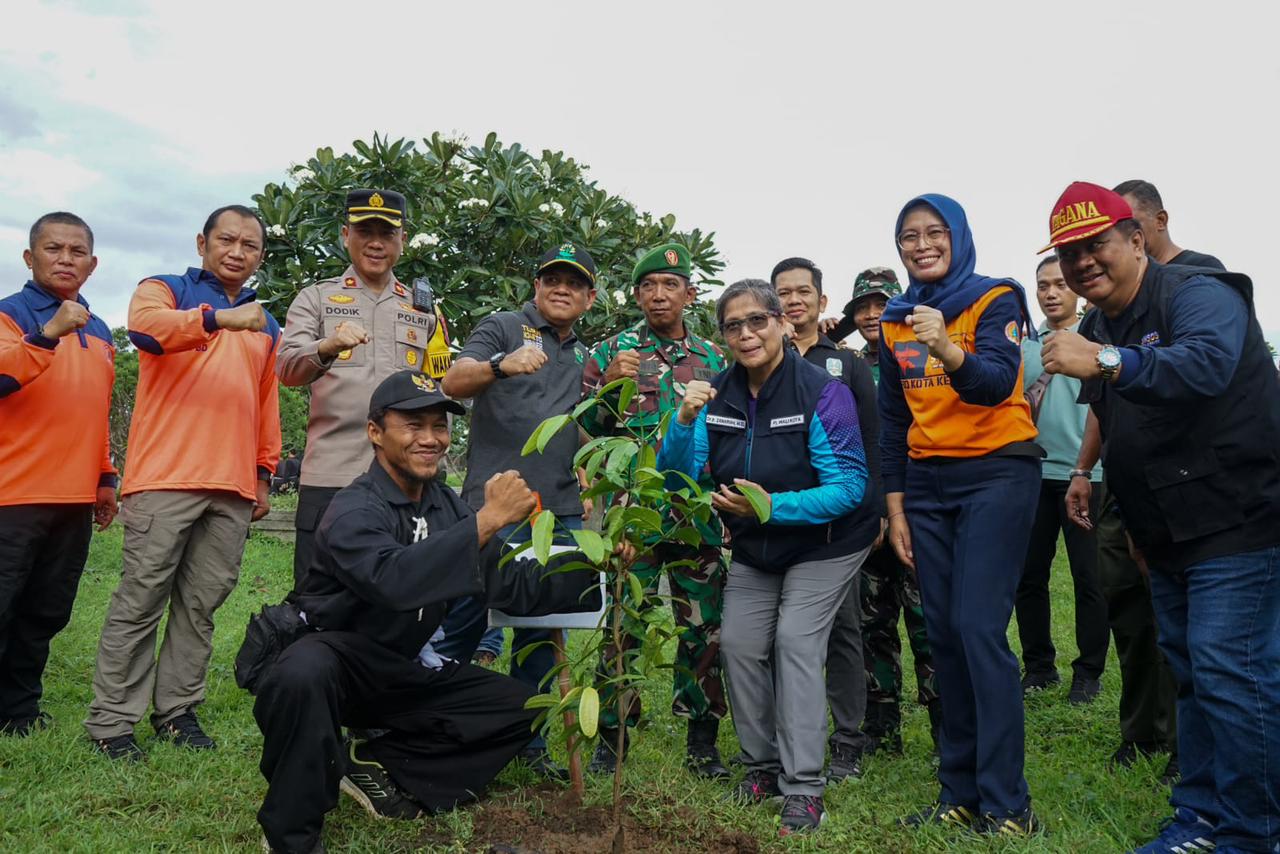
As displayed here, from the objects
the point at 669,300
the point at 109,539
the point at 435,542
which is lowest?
the point at 109,539

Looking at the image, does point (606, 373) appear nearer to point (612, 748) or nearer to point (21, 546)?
point (612, 748)

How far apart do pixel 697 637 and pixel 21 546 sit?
2940 millimetres

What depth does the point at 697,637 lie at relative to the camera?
391 cm

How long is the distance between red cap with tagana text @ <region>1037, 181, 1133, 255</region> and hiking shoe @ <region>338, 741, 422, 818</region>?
289cm

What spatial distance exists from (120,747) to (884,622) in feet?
11.0

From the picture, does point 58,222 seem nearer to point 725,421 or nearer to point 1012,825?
point 725,421

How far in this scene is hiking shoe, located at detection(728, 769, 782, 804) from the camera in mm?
3508

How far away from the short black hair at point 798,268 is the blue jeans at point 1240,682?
221 centimetres

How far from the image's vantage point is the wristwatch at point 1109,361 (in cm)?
271

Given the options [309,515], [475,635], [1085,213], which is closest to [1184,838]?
[1085,213]

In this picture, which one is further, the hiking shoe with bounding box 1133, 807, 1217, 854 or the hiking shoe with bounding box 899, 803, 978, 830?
the hiking shoe with bounding box 899, 803, 978, 830

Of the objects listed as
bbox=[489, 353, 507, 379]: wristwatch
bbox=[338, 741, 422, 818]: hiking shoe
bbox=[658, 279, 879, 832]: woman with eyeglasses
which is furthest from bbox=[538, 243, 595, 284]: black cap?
bbox=[338, 741, 422, 818]: hiking shoe

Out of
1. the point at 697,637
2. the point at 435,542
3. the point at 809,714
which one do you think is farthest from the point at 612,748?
the point at 435,542

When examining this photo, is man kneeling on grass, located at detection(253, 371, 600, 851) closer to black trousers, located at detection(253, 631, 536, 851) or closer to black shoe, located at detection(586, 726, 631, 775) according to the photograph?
black trousers, located at detection(253, 631, 536, 851)
